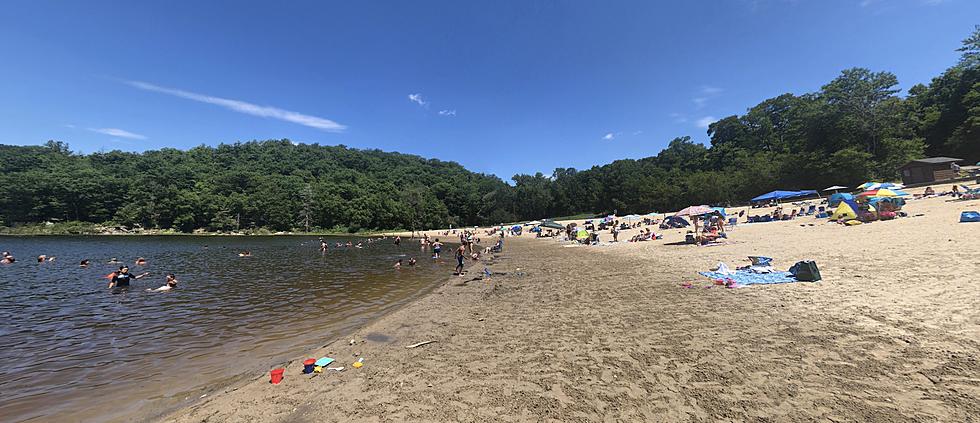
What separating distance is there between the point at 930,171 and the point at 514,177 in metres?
89.6

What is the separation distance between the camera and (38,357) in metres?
7.84

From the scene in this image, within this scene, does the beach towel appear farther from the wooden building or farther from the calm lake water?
the wooden building

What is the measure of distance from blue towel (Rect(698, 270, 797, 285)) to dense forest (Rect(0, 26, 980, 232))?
170ft

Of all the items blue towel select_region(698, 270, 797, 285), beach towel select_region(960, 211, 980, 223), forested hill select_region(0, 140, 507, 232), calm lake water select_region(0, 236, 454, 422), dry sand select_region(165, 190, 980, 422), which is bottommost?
calm lake water select_region(0, 236, 454, 422)

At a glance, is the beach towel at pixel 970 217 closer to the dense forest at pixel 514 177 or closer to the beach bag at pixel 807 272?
the beach bag at pixel 807 272

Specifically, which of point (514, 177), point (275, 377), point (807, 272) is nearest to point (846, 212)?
point (807, 272)

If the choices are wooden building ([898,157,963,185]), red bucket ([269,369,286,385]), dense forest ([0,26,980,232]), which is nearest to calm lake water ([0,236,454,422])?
red bucket ([269,369,286,385])

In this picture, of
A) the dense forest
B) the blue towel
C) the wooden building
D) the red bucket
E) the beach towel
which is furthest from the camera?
the dense forest

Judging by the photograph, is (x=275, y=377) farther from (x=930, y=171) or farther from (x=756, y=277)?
(x=930, y=171)

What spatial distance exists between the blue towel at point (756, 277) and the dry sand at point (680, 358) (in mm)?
585

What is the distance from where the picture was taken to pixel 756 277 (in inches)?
412

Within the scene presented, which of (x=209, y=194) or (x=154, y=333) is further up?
(x=209, y=194)

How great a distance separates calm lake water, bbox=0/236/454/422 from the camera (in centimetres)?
603

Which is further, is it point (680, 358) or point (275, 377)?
point (275, 377)
